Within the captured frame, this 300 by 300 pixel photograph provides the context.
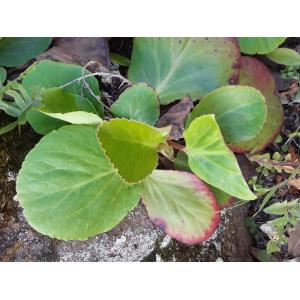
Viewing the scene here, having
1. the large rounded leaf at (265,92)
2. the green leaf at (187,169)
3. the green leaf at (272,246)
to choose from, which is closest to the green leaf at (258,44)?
the large rounded leaf at (265,92)

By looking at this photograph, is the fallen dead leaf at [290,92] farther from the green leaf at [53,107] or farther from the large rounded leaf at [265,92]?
the green leaf at [53,107]

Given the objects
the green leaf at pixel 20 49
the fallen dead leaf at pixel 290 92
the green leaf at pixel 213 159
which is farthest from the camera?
the fallen dead leaf at pixel 290 92

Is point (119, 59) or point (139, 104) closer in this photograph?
point (139, 104)

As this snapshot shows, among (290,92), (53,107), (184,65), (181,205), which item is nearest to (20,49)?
(53,107)

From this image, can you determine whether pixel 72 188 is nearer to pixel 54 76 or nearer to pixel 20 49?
pixel 54 76

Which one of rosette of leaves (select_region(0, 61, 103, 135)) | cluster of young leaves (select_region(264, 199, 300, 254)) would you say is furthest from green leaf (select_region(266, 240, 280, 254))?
rosette of leaves (select_region(0, 61, 103, 135))
